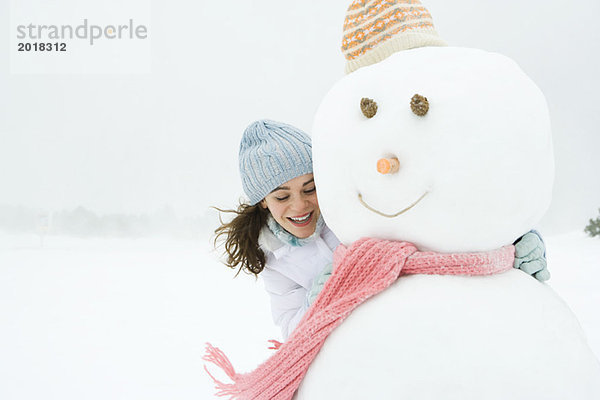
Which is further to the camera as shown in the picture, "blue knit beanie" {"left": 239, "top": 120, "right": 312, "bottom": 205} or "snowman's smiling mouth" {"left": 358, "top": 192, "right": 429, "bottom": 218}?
"blue knit beanie" {"left": 239, "top": 120, "right": 312, "bottom": 205}

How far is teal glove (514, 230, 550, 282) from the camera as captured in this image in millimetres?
689

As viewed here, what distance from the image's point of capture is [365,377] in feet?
1.88

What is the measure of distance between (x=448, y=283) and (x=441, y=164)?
0.49 ft

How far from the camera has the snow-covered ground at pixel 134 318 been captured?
1650mm

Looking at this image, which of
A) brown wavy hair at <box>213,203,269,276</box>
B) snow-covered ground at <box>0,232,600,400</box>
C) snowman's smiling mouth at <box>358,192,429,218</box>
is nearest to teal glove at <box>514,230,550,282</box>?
snowman's smiling mouth at <box>358,192,429,218</box>

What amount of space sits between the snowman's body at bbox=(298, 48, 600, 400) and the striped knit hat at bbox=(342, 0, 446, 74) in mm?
49

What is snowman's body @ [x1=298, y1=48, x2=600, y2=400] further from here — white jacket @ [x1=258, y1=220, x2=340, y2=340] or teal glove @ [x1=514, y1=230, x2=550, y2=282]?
white jacket @ [x1=258, y1=220, x2=340, y2=340]

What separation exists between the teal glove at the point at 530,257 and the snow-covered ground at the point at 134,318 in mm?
992

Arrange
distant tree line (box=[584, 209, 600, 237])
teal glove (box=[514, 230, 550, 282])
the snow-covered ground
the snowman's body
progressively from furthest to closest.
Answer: distant tree line (box=[584, 209, 600, 237])
the snow-covered ground
teal glove (box=[514, 230, 550, 282])
the snowman's body

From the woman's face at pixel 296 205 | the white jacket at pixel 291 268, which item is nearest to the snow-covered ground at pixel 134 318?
the white jacket at pixel 291 268

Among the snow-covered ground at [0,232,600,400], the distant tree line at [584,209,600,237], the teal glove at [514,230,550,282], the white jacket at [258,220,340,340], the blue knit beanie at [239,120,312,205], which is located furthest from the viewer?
the distant tree line at [584,209,600,237]

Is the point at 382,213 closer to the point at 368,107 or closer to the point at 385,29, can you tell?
the point at 368,107

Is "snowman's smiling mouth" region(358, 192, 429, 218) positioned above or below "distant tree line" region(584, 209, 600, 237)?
above

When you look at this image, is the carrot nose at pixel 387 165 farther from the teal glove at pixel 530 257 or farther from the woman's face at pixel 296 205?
the woman's face at pixel 296 205
